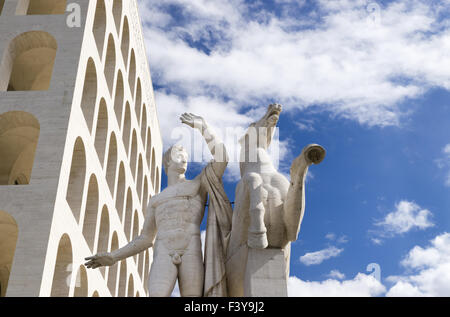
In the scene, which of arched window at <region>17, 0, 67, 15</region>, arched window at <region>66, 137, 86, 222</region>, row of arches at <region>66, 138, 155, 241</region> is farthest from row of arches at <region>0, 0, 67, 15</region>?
row of arches at <region>66, 138, 155, 241</region>

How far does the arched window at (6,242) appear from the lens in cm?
1901

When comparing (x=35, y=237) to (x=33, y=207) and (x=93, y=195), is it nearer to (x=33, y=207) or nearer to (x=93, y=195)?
(x=33, y=207)

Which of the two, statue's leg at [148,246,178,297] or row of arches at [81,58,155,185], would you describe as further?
row of arches at [81,58,155,185]

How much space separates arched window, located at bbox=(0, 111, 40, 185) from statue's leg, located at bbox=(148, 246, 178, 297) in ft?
46.6

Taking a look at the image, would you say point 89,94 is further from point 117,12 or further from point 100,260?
point 100,260

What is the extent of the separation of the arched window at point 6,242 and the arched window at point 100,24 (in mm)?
11105

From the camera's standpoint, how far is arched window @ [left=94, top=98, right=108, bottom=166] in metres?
26.7

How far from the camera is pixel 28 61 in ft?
84.7

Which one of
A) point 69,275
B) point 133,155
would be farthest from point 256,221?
point 133,155

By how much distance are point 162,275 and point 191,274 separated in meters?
0.50

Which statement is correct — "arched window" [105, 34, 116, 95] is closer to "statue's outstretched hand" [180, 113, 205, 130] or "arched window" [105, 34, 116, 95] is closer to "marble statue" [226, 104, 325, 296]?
"statue's outstretched hand" [180, 113, 205, 130]

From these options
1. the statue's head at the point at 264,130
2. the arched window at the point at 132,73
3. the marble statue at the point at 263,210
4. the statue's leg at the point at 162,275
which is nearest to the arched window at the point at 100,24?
the arched window at the point at 132,73
